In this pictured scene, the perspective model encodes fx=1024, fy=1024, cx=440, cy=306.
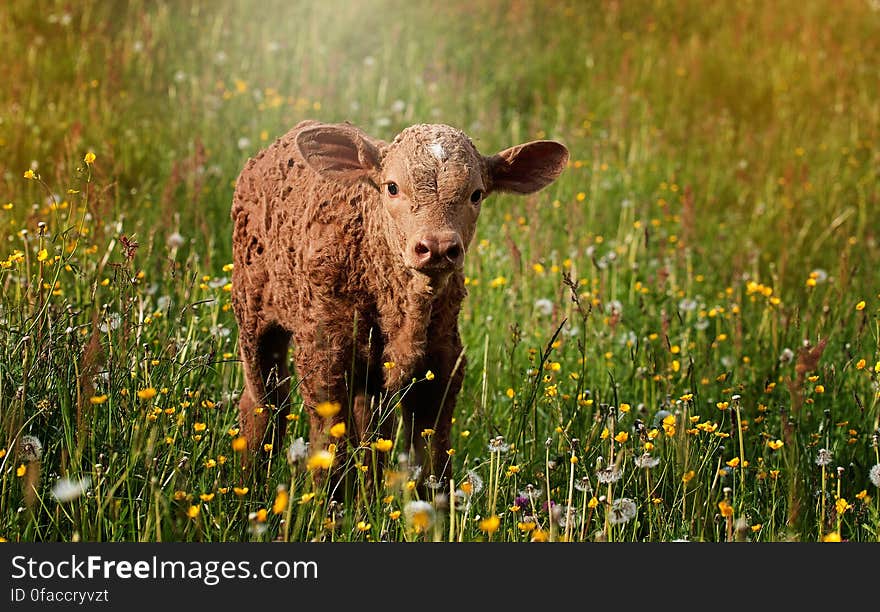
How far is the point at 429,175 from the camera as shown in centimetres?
330

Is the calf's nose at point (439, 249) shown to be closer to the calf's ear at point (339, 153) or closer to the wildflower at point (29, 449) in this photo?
the calf's ear at point (339, 153)

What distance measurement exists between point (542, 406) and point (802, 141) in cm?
464

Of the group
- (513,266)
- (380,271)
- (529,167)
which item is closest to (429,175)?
(380,271)

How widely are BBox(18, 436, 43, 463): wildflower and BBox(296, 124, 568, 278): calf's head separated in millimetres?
1234

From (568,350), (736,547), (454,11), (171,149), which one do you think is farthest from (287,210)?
(454,11)

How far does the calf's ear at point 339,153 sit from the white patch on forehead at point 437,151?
30cm

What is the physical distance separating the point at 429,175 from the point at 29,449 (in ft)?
4.83

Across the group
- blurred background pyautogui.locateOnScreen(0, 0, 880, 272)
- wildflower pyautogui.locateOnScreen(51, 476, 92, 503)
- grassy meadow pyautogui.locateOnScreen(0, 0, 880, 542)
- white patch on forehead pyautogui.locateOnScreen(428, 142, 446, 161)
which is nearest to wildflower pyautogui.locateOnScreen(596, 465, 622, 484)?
grassy meadow pyautogui.locateOnScreen(0, 0, 880, 542)

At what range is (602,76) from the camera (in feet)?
30.9

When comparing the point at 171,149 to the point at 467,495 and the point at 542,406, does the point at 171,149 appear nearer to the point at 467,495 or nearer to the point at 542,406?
the point at 542,406

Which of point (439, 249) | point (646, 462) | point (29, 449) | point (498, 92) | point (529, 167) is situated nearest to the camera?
point (29, 449)

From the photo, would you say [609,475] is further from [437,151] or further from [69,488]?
[69,488]

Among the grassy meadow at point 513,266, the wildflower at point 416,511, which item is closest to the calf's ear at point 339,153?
the grassy meadow at point 513,266

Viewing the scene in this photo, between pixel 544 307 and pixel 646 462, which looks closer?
pixel 646 462
